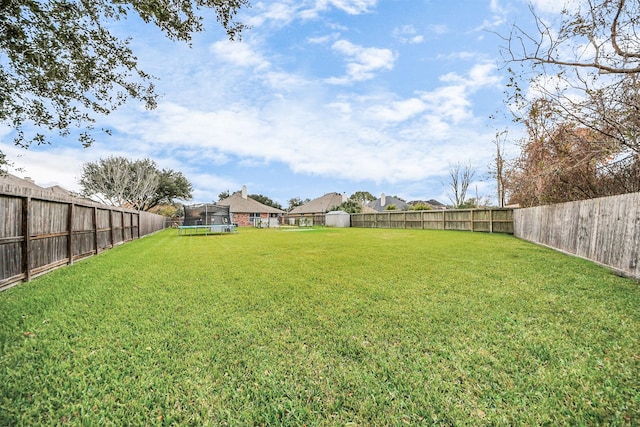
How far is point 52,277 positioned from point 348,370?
19.4 feet

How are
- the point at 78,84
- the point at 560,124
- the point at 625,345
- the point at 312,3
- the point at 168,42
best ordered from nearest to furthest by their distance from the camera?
the point at 625,345 → the point at 78,84 → the point at 168,42 → the point at 560,124 → the point at 312,3

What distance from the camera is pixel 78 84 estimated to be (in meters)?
5.77

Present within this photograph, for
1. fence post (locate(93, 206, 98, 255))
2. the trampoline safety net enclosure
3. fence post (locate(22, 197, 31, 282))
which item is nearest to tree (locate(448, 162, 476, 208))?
the trampoline safety net enclosure

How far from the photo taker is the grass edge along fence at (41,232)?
4359mm

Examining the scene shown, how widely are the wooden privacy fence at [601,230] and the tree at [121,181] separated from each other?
3464 centimetres

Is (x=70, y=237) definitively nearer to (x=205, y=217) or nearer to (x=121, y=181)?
(x=205, y=217)

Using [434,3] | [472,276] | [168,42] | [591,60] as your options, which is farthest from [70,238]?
[591,60]

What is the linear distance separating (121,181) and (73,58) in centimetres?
2900

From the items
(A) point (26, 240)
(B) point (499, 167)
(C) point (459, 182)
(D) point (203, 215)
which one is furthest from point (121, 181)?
(C) point (459, 182)

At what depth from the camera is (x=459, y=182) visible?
1193 inches

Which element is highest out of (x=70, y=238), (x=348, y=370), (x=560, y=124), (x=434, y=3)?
(x=434, y=3)

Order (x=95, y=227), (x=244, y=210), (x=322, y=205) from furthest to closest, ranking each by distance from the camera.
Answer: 1. (x=322, y=205)
2. (x=244, y=210)
3. (x=95, y=227)

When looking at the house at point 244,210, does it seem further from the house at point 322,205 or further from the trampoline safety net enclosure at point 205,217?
the trampoline safety net enclosure at point 205,217

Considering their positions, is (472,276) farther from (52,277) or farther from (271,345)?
(52,277)
